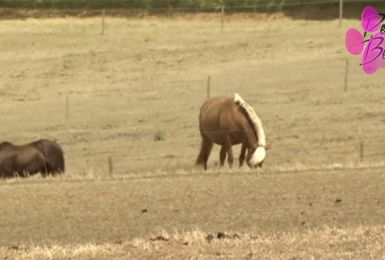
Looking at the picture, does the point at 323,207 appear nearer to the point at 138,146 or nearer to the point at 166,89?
the point at 138,146

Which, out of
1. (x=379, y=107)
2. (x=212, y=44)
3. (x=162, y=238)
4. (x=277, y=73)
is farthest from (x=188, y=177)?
(x=212, y=44)

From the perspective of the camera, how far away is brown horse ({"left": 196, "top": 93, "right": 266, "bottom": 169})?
53.3ft

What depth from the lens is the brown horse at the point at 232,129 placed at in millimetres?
16234

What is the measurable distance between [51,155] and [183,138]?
6.66 meters

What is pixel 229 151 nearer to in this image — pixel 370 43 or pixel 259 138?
pixel 259 138

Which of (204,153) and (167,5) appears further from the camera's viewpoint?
(167,5)

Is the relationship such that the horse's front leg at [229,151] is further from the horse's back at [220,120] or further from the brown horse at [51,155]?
the brown horse at [51,155]

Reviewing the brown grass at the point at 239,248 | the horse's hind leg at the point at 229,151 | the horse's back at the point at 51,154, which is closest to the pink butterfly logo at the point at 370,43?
the horse's hind leg at the point at 229,151

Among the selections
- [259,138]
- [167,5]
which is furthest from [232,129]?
Result: [167,5]

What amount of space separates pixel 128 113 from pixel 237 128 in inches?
416

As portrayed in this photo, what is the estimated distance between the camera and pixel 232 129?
17125 millimetres

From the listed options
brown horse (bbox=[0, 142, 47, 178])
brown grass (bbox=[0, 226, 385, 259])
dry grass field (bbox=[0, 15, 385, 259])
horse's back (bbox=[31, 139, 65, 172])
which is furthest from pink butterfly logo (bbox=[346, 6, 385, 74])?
brown grass (bbox=[0, 226, 385, 259])

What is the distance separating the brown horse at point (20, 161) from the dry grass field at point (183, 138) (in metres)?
0.78

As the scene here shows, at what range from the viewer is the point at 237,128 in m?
17.0
